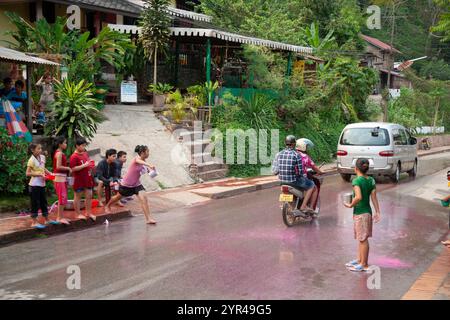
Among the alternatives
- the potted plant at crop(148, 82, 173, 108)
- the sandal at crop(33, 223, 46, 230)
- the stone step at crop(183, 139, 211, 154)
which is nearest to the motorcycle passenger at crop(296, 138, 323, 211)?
the sandal at crop(33, 223, 46, 230)

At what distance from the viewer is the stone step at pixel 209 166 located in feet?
57.8

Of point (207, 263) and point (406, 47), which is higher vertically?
point (406, 47)

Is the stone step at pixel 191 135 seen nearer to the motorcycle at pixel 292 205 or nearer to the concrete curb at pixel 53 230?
the concrete curb at pixel 53 230

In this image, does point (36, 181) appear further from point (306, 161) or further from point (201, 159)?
point (201, 159)

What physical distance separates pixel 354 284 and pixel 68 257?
4.28 metres

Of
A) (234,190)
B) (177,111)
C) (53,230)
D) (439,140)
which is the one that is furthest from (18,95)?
(439,140)

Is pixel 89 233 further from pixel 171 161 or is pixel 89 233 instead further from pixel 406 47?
pixel 406 47

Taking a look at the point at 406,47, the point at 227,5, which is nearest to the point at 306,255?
the point at 227,5

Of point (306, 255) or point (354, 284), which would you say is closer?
point (354, 284)

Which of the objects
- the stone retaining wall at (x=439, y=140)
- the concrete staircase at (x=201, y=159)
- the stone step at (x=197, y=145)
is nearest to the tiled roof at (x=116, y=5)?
the concrete staircase at (x=201, y=159)

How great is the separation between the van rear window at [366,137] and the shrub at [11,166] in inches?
395

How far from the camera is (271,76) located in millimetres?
23438

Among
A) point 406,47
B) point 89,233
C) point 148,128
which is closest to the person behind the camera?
point 89,233

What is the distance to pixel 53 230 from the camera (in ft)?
34.1
